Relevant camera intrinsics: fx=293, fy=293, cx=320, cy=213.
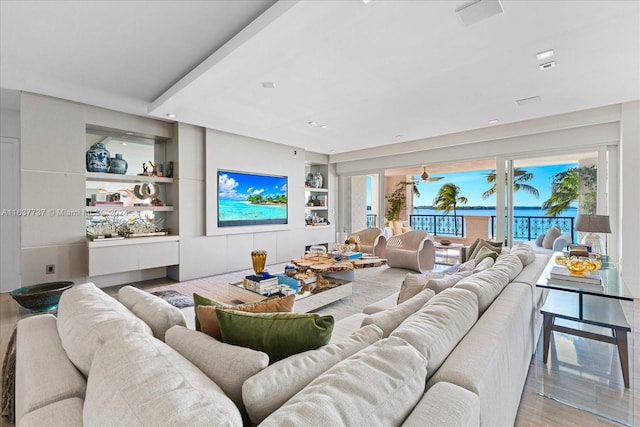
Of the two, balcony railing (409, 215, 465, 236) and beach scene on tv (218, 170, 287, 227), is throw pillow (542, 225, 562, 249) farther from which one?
beach scene on tv (218, 170, 287, 227)

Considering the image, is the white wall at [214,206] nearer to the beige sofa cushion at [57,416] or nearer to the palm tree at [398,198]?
the palm tree at [398,198]

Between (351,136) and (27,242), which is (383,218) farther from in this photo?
(27,242)

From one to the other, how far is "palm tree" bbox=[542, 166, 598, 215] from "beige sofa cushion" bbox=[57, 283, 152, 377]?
234 inches

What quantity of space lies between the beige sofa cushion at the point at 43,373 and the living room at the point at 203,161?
2.49 metres

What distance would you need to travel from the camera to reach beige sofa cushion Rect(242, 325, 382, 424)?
0.78 m

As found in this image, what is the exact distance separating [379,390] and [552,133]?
566 cm

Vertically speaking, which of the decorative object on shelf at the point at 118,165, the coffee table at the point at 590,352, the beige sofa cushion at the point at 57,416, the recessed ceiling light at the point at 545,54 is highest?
the recessed ceiling light at the point at 545,54

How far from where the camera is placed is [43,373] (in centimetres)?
107

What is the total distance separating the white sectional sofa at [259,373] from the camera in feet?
2.24

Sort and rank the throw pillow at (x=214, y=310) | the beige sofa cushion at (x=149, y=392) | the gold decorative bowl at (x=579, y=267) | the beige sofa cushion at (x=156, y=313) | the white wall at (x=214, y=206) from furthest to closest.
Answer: the white wall at (x=214, y=206)
the gold decorative bowl at (x=579, y=267)
the beige sofa cushion at (x=156, y=313)
the throw pillow at (x=214, y=310)
the beige sofa cushion at (x=149, y=392)

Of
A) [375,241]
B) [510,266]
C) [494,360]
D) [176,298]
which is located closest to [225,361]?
[494,360]

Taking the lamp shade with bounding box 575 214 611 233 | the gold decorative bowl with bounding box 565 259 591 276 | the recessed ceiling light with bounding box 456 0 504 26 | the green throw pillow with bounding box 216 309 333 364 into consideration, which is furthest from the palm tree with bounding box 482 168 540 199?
the green throw pillow with bounding box 216 309 333 364

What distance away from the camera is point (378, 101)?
3.79m

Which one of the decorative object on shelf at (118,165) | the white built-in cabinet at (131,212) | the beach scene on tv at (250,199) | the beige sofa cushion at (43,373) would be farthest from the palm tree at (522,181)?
the decorative object on shelf at (118,165)
